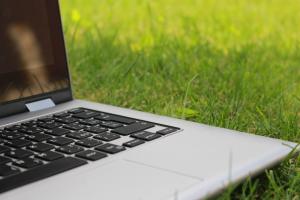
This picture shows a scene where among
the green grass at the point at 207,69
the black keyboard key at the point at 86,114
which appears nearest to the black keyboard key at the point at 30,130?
the black keyboard key at the point at 86,114

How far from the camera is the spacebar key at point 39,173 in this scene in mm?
962

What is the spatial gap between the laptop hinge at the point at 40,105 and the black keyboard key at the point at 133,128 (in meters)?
0.27

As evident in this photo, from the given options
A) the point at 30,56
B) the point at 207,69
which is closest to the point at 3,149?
the point at 30,56

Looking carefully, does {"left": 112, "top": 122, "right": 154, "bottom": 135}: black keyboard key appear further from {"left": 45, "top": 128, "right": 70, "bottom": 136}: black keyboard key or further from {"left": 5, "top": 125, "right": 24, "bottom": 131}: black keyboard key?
{"left": 5, "top": 125, "right": 24, "bottom": 131}: black keyboard key

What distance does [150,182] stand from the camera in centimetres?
96

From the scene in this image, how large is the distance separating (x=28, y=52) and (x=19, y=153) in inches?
15.7

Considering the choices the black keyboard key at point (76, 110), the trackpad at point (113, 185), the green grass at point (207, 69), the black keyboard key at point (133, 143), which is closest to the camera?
the trackpad at point (113, 185)

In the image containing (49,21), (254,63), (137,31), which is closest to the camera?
(49,21)

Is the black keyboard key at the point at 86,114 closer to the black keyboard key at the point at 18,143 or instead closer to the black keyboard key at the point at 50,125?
the black keyboard key at the point at 50,125

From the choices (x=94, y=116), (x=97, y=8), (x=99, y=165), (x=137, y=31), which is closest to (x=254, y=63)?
(x=137, y=31)

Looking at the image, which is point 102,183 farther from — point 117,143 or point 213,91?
point 213,91

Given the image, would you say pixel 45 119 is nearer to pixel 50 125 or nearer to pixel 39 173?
pixel 50 125

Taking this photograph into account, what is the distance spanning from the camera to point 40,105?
1411 mm

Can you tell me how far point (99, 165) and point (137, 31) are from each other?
2087 mm
